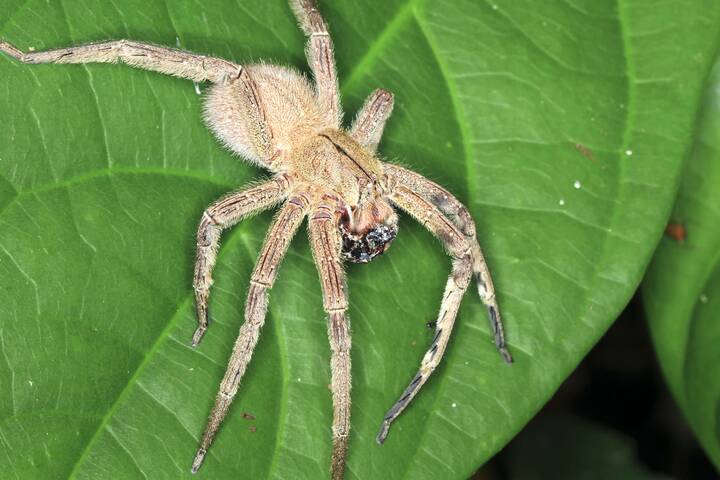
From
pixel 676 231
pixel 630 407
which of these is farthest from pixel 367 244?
pixel 630 407

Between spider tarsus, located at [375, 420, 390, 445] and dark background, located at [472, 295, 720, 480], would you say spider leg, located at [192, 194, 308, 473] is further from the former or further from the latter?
dark background, located at [472, 295, 720, 480]

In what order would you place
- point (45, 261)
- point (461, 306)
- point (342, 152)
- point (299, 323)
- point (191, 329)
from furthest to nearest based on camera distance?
point (342, 152) < point (461, 306) < point (299, 323) < point (191, 329) < point (45, 261)

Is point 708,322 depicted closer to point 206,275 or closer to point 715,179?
point 715,179

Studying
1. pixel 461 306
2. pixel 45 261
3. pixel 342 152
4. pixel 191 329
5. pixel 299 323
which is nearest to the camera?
pixel 45 261

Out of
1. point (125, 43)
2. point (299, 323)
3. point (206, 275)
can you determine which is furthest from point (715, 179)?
point (125, 43)

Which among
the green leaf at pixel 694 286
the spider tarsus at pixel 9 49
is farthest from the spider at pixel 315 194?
the green leaf at pixel 694 286

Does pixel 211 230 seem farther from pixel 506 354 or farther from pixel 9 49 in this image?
pixel 506 354

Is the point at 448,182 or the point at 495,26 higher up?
the point at 495,26
